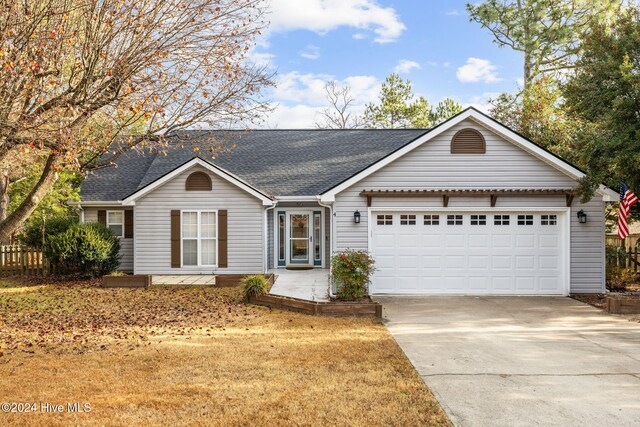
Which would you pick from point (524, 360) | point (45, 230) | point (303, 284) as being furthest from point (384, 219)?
point (45, 230)

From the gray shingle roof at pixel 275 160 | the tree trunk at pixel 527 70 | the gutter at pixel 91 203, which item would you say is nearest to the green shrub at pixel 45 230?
the gutter at pixel 91 203

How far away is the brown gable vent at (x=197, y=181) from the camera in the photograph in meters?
15.2

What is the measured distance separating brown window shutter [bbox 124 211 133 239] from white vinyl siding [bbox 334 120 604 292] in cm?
857

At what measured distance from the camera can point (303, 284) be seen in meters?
13.3

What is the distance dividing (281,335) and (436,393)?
11.4 ft

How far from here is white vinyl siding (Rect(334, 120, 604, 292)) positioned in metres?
12.3

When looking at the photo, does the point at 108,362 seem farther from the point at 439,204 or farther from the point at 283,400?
the point at 439,204

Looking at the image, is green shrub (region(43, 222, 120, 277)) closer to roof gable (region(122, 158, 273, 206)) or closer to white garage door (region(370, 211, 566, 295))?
roof gable (region(122, 158, 273, 206))

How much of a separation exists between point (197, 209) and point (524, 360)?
11449 millimetres

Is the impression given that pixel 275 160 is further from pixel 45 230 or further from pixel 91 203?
pixel 45 230

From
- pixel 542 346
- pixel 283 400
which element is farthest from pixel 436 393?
pixel 542 346

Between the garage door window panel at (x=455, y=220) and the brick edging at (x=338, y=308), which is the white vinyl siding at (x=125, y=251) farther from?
the garage door window panel at (x=455, y=220)

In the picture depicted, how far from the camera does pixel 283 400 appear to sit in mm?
5188

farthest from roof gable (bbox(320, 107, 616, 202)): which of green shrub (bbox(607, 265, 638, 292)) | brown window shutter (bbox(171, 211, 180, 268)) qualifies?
brown window shutter (bbox(171, 211, 180, 268))
